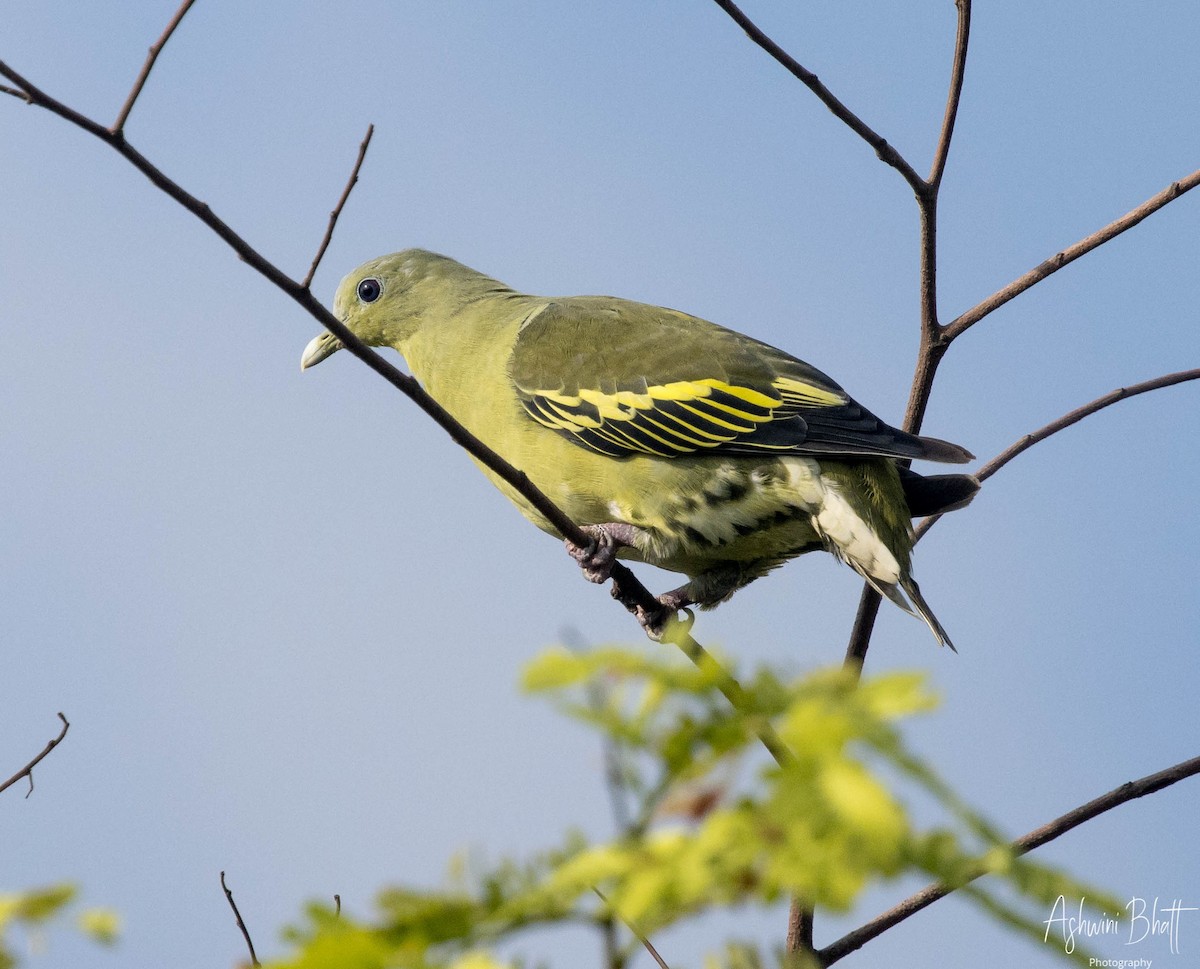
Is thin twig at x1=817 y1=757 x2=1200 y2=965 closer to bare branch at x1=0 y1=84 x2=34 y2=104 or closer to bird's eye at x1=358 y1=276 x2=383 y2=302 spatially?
bare branch at x1=0 y1=84 x2=34 y2=104

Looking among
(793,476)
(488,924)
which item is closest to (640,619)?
(793,476)

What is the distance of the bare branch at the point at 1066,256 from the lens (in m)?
4.25

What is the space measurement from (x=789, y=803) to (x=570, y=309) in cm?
504

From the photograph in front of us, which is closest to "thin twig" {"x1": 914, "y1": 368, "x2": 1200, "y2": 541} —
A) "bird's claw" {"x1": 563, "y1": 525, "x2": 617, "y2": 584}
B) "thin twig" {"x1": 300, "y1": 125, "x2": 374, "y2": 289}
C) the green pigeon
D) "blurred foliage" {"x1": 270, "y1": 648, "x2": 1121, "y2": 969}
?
the green pigeon

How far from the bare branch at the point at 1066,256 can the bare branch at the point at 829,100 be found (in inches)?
21.7

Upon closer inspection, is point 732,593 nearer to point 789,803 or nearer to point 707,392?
point 707,392

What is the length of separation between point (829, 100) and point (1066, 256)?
107 cm

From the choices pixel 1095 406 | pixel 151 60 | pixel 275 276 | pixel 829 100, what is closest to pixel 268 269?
pixel 275 276

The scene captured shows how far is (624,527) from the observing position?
5.36 meters

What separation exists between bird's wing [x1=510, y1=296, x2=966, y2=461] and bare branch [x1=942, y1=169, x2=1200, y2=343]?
1.56 ft

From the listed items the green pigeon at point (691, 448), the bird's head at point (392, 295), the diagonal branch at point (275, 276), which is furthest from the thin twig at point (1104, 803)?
the bird's head at point (392, 295)

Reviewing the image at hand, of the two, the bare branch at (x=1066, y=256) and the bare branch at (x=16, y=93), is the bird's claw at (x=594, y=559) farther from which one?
the bare branch at (x=16, y=93)

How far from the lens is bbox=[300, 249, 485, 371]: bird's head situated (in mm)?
6785

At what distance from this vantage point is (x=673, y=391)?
5.39 m
